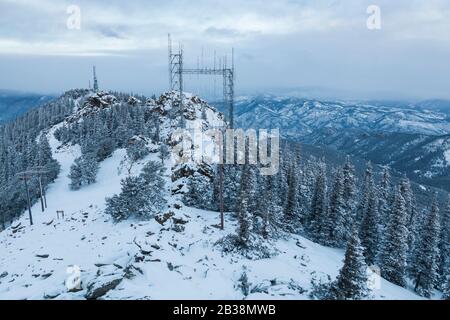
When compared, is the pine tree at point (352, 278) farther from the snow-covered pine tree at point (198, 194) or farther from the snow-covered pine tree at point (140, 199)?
the snow-covered pine tree at point (198, 194)

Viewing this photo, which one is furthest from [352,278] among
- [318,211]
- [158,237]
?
[318,211]

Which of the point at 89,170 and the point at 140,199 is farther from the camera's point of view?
the point at 89,170

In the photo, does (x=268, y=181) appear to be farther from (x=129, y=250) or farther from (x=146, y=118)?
(x=146, y=118)

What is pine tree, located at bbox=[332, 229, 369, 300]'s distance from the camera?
66.0ft

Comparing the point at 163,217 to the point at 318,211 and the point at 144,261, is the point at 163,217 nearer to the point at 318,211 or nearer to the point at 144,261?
the point at 144,261

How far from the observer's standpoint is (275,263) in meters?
26.2

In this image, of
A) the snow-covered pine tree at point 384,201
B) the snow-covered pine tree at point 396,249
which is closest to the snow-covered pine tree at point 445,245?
the snow-covered pine tree at point 384,201

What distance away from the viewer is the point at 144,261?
21766mm
